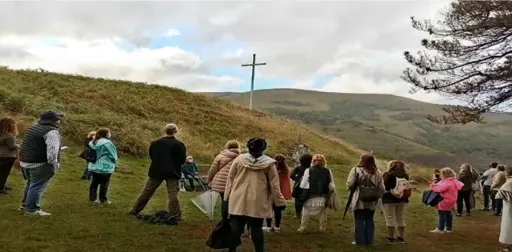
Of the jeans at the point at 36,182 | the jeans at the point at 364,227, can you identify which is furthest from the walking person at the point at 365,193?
the jeans at the point at 36,182

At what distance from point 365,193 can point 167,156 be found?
3.73m

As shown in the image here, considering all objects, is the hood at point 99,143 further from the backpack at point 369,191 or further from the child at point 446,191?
the child at point 446,191

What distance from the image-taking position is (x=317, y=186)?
11625mm

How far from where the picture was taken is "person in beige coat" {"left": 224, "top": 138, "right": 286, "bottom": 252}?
26.2ft

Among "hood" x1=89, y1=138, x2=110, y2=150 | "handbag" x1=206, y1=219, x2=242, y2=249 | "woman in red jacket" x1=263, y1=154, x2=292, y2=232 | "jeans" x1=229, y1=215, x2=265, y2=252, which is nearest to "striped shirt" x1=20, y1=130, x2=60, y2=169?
"hood" x1=89, y1=138, x2=110, y2=150

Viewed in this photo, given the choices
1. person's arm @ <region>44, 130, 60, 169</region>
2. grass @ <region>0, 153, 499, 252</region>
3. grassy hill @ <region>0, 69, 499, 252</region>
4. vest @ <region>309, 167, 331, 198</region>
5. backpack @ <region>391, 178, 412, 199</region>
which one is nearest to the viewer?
grass @ <region>0, 153, 499, 252</region>

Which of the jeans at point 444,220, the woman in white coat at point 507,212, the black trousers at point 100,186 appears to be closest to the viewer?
the woman in white coat at point 507,212

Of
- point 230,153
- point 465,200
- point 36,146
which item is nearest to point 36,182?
point 36,146

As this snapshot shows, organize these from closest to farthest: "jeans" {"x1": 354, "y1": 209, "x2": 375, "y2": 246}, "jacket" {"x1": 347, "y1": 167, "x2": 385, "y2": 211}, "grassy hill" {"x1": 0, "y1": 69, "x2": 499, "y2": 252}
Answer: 1. "grassy hill" {"x1": 0, "y1": 69, "x2": 499, "y2": 252}
2. "jacket" {"x1": 347, "y1": 167, "x2": 385, "y2": 211}
3. "jeans" {"x1": 354, "y1": 209, "x2": 375, "y2": 246}

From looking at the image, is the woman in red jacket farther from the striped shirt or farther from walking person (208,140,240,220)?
the striped shirt

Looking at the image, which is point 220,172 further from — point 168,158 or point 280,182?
point 280,182

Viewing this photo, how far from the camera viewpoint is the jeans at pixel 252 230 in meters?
7.96

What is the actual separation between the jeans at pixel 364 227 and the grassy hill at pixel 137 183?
0.69 feet

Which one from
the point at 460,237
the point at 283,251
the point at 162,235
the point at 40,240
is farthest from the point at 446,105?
the point at 40,240
